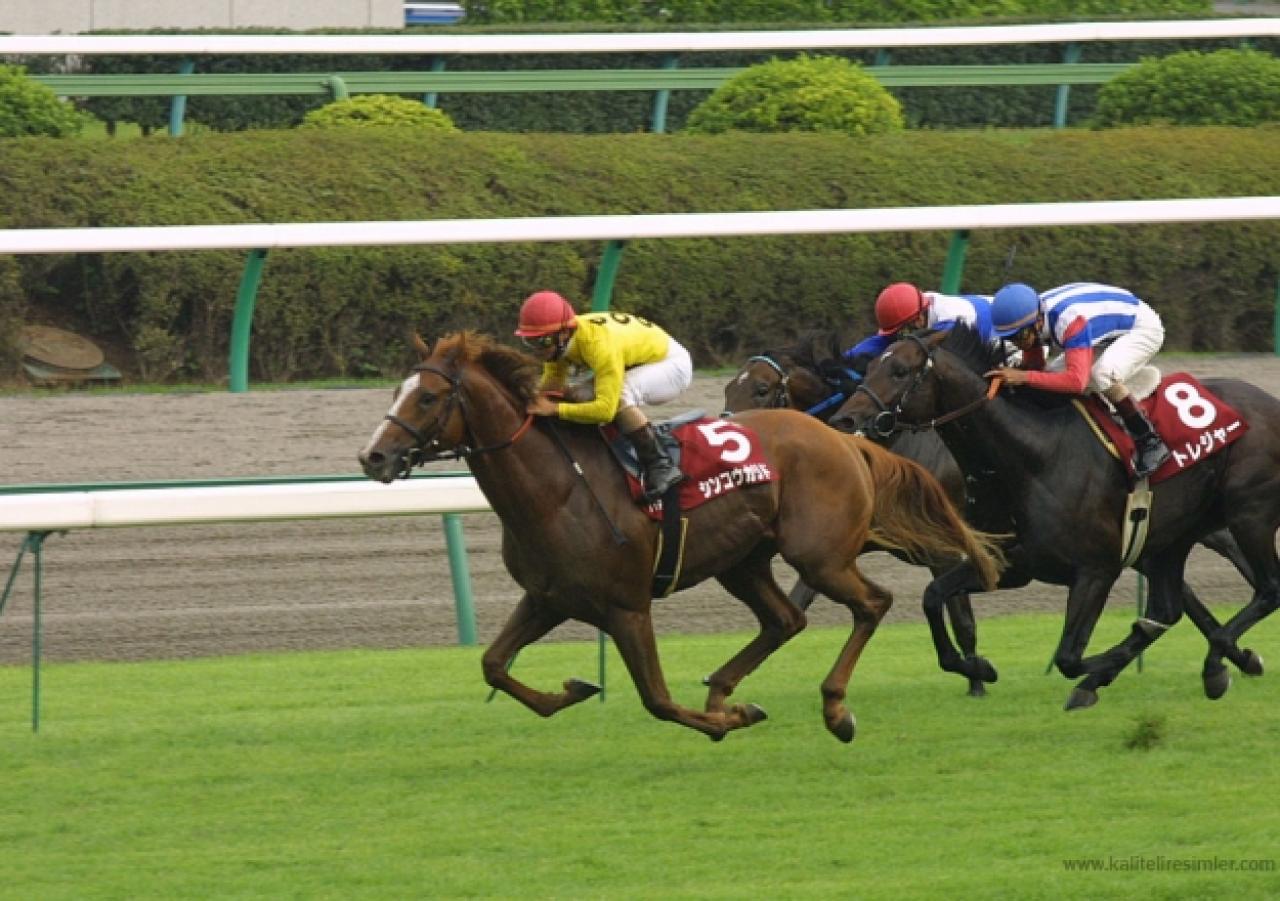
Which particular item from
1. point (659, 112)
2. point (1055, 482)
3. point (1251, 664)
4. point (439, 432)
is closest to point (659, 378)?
point (439, 432)

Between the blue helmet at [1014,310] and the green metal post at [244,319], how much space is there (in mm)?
3350

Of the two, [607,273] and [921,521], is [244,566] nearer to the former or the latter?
[607,273]

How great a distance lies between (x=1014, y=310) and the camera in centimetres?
705

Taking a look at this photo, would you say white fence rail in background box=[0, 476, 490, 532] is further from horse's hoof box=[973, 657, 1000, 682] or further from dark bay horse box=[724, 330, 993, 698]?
horse's hoof box=[973, 657, 1000, 682]

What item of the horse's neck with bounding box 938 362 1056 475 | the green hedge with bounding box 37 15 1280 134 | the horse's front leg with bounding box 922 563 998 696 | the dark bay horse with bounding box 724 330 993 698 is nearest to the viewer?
the horse's neck with bounding box 938 362 1056 475

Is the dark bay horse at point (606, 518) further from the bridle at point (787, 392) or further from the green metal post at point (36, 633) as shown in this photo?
the green metal post at point (36, 633)

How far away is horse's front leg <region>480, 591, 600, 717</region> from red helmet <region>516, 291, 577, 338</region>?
71cm

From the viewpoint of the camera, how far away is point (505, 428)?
20.3 feet

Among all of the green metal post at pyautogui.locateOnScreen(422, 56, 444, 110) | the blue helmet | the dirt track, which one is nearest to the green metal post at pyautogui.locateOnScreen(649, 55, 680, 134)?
the green metal post at pyautogui.locateOnScreen(422, 56, 444, 110)

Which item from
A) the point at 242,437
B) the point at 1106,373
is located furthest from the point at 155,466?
the point at 1106,373

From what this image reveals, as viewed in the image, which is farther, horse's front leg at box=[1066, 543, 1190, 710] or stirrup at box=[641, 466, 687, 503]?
horse's front leg at box=[1066, 543, 1190, 710]

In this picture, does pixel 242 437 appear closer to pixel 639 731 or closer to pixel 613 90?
pixel 639 731

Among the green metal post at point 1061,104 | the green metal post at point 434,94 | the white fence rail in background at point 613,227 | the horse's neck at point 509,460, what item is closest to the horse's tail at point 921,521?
the horse's neck at point 509,460

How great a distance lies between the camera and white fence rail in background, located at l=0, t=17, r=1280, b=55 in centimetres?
1405
